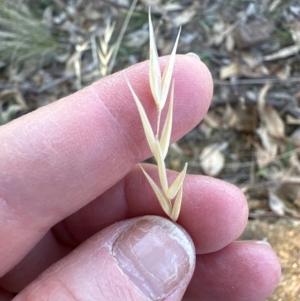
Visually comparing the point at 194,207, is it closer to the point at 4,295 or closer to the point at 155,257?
the point at 155,257

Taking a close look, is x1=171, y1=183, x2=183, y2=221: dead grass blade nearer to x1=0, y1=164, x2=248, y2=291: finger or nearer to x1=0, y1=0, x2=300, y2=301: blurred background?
x1=0, y1=164, x2=248, y2=291: finger

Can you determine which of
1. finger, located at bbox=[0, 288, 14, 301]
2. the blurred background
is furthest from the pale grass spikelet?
the blurred background

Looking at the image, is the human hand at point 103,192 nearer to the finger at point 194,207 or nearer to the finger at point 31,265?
the finger at point 194,207

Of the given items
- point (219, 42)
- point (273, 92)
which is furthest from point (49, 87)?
point (273, 92)

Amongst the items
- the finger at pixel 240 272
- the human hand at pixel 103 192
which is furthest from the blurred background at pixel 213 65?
the human hand at pixel 103 192

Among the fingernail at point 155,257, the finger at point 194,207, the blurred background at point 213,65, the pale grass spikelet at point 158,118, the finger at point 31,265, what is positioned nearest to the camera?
the pale grass spikelet at point 158,118

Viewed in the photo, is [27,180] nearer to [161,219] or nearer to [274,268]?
[161,219]
